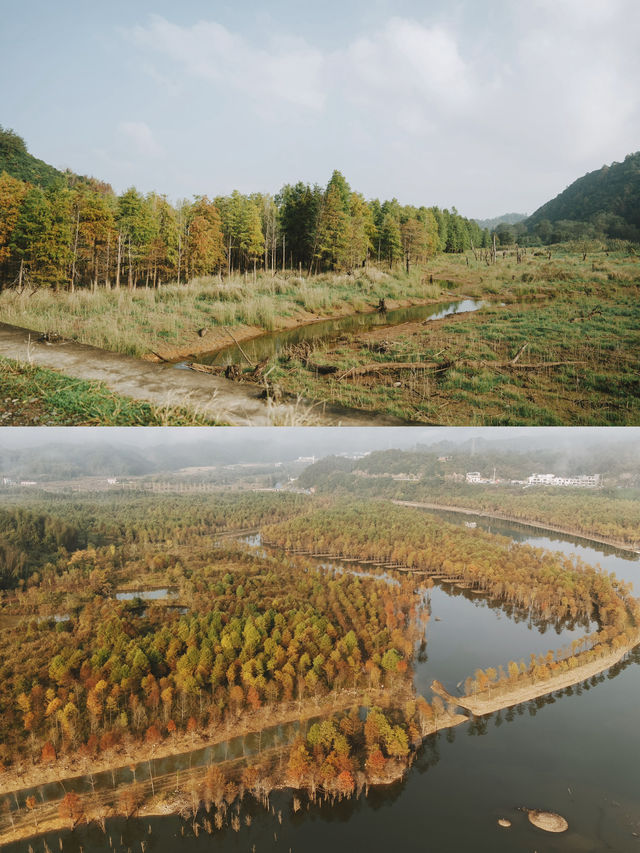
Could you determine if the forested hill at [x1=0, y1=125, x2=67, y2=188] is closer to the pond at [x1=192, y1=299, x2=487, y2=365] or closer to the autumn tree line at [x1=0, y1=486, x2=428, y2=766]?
the pond at [x1=192, y1=299, x2=487, y2=365]

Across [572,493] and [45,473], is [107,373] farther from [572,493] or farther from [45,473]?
[572,493]

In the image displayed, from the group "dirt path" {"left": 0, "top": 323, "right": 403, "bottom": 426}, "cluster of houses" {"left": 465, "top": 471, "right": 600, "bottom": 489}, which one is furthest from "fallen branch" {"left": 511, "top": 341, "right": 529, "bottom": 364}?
"cluster of houses" {"left": 465, "top": 471, "right": 600, "bottom": 489}

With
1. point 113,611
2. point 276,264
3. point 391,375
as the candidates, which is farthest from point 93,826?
point 276,264

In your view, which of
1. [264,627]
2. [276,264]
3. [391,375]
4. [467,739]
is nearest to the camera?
[467,739]

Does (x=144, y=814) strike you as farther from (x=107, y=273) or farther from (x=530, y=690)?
(x=107, y=273)

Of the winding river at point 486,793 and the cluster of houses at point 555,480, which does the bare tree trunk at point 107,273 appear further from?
the winding river at point 486,793

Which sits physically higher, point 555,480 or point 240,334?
point 240,334

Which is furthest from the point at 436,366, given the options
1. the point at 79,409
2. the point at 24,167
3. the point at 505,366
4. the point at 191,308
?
the point at 24,167
